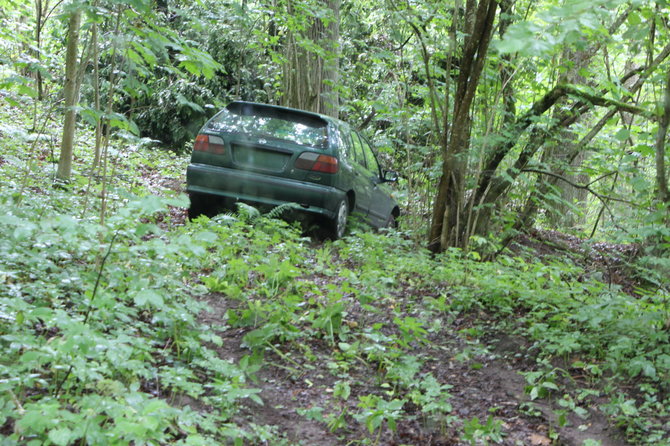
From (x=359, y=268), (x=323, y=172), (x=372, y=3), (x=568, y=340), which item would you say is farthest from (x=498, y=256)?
(x=372, y=3)

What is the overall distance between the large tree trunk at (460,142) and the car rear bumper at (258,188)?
152cm

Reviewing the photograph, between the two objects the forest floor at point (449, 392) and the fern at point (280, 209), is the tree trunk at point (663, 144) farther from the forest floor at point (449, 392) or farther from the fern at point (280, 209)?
the fern at point (280, 209)

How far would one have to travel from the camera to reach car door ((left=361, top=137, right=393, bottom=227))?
10.0 meters

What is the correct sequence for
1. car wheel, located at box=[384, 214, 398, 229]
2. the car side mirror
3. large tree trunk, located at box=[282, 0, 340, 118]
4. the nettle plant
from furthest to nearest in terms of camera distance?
1. large tree trunk, located at box=[282, 0, 340, 118]
2. car wheel, located at box=[384, 214, 398, 229]
3. the car side mirror
4. the nettle plant

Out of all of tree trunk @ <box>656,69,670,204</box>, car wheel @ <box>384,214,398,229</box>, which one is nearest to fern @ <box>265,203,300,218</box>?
car wheel @ <box>384,214,398,229</box>

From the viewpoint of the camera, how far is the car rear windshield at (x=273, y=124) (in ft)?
26.4

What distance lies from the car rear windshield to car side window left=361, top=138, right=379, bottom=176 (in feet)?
6.12

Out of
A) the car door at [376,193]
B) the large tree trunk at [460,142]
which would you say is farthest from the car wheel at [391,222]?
the large tree trunk at [460,142]

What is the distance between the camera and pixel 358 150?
9477 millimetres

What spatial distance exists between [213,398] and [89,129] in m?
13.5

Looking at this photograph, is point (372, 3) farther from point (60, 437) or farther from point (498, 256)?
point (60, 437)

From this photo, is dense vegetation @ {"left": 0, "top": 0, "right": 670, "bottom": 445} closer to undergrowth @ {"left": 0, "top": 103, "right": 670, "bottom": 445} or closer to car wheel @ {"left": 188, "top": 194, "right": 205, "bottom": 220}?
undergrowth @ {"left": 0, "top": 103, "right": 670, "bottom": 445}

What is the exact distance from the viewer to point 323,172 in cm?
802

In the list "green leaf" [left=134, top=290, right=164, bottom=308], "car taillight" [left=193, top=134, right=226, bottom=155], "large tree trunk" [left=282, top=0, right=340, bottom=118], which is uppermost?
"large tree trunk" [left=282, top=0, right=340, bottom=118]
